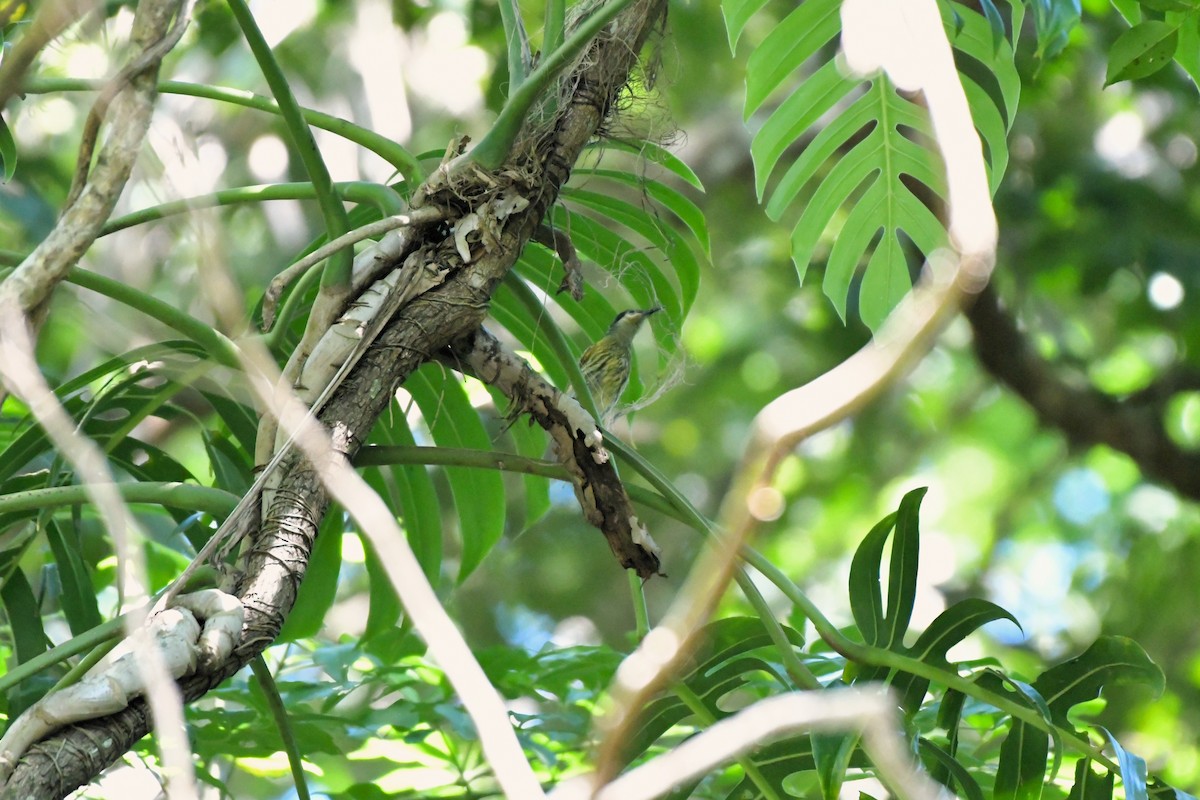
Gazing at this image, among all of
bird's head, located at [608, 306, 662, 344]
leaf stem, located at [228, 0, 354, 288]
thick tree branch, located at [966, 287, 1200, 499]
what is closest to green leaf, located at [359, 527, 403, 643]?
bird's head, located at [608, 306, 662, 344]

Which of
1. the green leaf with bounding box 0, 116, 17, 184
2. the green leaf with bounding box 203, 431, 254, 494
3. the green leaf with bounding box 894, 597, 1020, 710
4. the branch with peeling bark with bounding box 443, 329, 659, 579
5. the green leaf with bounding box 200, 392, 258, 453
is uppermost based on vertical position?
the green leaf with bounding box 0, 116, 17, 184

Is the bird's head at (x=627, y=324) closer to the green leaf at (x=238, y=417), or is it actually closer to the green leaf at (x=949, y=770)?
the green leaf at (x=238, y=417)

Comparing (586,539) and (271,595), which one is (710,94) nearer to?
(586,539)

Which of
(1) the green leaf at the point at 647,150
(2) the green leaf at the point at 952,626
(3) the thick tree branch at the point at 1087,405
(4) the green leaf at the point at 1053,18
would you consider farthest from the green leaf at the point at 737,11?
(3) the thick tree branch at the point at 1087,405

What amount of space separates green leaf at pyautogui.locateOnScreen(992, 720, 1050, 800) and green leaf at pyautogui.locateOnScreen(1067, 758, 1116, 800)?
0.14 ft

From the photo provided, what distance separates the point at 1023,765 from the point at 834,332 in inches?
138

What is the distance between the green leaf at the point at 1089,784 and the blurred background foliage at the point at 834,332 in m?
1.70

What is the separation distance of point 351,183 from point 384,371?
25cm

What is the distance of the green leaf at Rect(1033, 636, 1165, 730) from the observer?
4.50ft

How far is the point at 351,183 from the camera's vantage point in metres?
1.31

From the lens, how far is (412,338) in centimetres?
120

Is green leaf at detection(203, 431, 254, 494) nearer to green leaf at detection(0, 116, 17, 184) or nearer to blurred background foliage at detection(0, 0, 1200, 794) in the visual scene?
green leaf at detection(0, 116, 17, 184)

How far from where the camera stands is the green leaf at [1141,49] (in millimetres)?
1483

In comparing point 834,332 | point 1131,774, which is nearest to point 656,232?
point 1131,774
